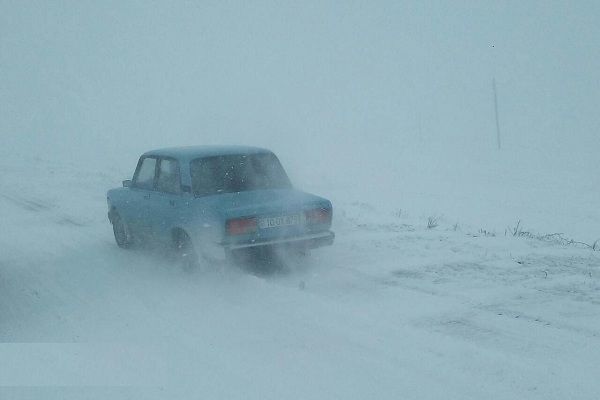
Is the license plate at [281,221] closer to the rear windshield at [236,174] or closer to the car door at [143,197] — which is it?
the rear windshield at [236,174]

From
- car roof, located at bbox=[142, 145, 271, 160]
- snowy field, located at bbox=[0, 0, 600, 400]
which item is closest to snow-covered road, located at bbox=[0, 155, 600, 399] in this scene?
snowy field, located at bbox=[0, 0, 600, 400]

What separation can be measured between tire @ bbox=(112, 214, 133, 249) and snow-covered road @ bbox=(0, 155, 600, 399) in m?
0.21

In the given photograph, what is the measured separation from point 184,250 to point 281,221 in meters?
1.27

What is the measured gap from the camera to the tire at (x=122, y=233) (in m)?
8.73

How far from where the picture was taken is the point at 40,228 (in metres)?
10.4

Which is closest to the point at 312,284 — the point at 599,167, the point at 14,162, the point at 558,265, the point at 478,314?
the point at 478,314

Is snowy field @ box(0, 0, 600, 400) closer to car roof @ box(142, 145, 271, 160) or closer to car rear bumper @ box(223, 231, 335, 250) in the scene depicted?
car rear bumper @ box(223, 231, 335, 250)

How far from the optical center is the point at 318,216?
7.15m

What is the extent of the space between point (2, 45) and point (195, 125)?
2014 inches

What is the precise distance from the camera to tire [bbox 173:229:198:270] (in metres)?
6.99

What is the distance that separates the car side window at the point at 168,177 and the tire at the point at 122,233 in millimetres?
1177

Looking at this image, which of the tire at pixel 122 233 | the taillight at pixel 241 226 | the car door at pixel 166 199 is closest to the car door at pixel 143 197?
the car door at pixel 166 199

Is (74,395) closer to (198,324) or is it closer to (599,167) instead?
(198,324)

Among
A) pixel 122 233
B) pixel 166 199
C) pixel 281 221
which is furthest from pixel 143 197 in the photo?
pixel 281 221
